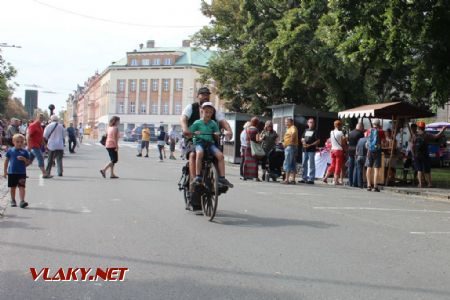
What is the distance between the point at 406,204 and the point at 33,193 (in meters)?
7.87

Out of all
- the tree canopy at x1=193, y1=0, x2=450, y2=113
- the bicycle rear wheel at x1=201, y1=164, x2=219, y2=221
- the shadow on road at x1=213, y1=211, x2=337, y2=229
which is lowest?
the shadow on road at x1=213, y1=211, x2=337, y2=229

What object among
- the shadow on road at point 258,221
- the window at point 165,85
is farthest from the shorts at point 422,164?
the window at point 165,85

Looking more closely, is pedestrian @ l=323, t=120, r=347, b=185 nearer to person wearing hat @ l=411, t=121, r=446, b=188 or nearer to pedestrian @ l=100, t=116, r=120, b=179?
person wearing hat @ l=411, t=121, r=446, b=188

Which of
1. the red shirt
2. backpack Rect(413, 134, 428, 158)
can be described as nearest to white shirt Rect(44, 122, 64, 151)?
the red shirt

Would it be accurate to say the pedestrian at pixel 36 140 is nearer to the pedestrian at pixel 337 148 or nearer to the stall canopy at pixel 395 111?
the pedestrian at pixel 337 148

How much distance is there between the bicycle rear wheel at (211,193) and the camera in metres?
8.49

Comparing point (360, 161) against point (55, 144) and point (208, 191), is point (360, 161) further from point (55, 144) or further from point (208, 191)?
point (208, 191)

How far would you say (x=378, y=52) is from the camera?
1745cm

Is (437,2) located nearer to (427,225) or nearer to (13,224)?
(427,225)

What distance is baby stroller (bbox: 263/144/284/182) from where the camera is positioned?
17781mm

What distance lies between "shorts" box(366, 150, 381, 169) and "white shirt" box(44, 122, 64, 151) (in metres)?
8.47

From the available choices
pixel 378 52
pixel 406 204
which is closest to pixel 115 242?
pixel 406 204

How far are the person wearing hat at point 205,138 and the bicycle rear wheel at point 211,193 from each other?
0.13 m

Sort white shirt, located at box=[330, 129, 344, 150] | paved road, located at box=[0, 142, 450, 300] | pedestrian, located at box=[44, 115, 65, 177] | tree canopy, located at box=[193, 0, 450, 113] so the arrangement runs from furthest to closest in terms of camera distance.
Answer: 1. white shirt, located at box=[330, 129, 344, 150]
2. tree canopy, located at box=[193, 0, 450, 113]
3. pedestrian, located at box=[44, 115, 65, 177]
4. paved road, located at box=[0, 142, 450, 300]
